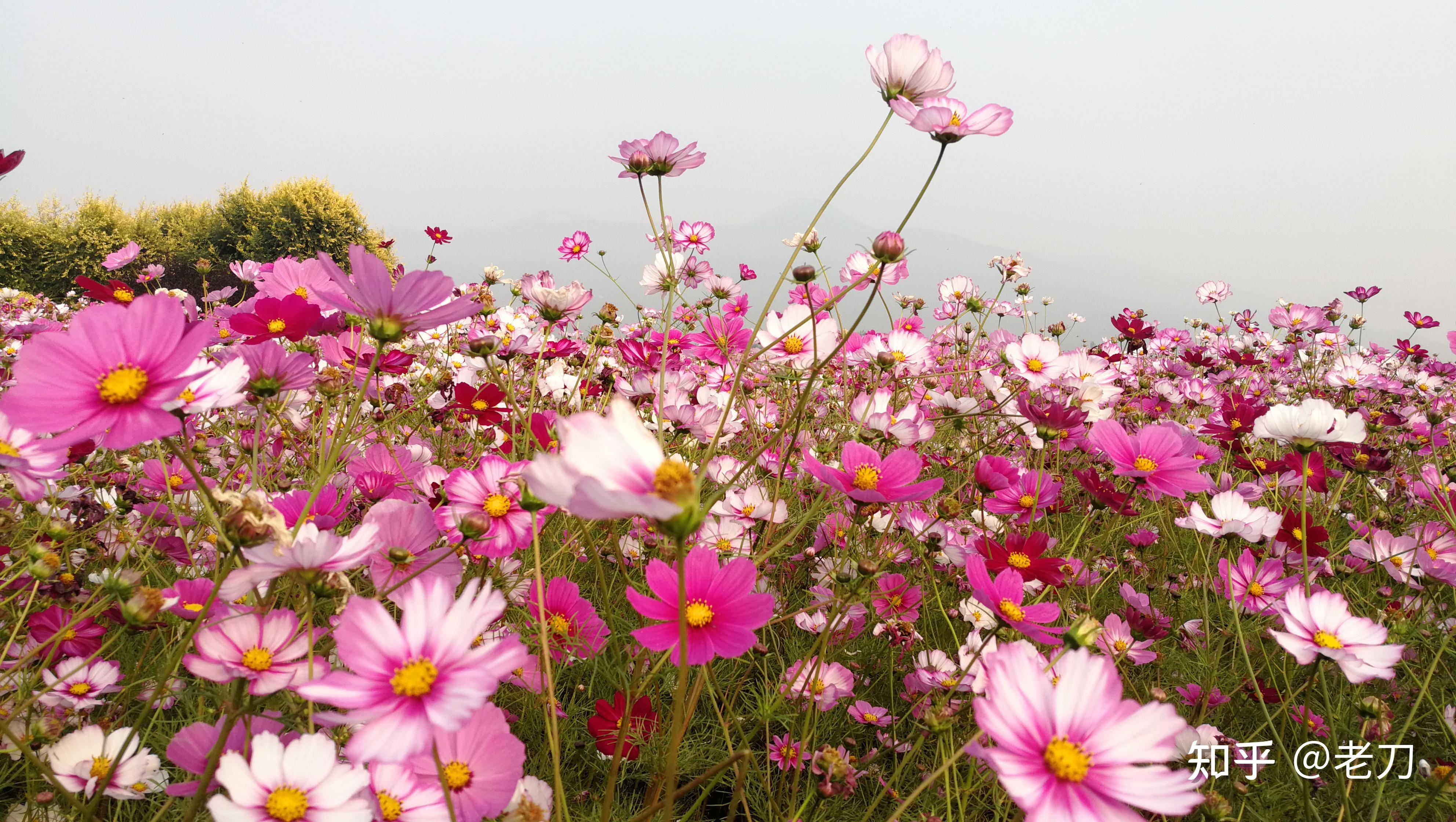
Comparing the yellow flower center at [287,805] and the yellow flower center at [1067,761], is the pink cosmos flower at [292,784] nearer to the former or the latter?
the yellow flower center at [287,805]

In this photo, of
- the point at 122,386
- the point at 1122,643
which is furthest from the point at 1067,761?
the point at 1122,643

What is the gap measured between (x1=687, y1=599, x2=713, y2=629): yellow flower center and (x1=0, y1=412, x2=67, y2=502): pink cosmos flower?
1.31ft

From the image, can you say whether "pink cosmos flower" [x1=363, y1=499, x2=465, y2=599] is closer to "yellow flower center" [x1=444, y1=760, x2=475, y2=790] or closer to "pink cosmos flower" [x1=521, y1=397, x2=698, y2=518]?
"yellow flower center" [x1=444, y1=760, x2=475, y2=790]

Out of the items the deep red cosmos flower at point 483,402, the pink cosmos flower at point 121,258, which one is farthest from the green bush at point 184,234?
the deep red cosmos flower at point 483,402

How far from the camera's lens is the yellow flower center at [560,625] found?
71 centimetres

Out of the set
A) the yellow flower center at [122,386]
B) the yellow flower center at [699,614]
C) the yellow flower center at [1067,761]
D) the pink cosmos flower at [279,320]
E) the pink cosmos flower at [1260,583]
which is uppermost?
the pink cosmos flower at [279,320]

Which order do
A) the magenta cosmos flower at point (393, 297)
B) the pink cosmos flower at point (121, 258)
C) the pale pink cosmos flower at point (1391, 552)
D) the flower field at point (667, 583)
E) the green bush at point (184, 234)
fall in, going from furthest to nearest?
the green bush at point (184, 234)
the pink cosmos flower at point (121, 258)
the pale pink cosmos flower at point (1391, 552)
the magenta cosmos flower at point (393, 297)
the flower field at point (667, 583)

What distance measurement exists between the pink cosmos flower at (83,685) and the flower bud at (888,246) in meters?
0.81

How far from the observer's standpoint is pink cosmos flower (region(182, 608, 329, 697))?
1.37ft

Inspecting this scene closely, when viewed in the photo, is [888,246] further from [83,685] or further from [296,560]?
[83,685]

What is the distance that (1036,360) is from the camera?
42.1 inches

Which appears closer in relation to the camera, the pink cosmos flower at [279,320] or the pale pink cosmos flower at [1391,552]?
the pink cosmos flower at [279,320]

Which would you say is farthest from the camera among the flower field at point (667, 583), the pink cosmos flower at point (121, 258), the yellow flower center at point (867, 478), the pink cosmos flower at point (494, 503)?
the pink cosmos flower at point (121, 258)

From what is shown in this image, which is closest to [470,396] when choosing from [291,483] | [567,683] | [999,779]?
[291,483]
